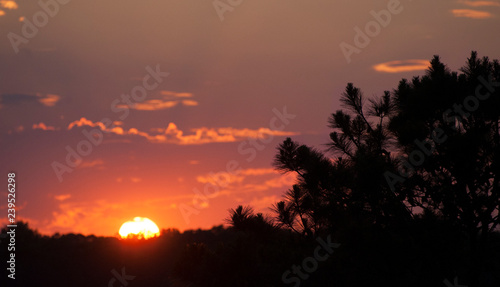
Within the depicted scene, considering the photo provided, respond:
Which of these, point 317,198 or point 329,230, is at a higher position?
point 317,198

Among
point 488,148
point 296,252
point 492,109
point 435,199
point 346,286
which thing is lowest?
point 346,286

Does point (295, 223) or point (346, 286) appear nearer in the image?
point (346, 286)

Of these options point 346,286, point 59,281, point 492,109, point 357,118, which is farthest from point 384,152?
point 59,281

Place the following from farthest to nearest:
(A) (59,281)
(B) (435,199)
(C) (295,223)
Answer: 1. (A) (59,281)
2. (C) (295,223)
3. (B) (435,199)

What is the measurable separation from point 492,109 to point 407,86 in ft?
8.17

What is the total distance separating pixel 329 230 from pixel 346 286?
4.40 feet

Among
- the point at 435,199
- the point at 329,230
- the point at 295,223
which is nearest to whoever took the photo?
the point at 435,199

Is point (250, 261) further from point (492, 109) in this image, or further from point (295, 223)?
point (492, 109)

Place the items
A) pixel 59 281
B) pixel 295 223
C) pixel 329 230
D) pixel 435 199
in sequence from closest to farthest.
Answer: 1. pixel 435 199
2. pixel 329 230
3. pixel 295 223
4. pixel 59 281

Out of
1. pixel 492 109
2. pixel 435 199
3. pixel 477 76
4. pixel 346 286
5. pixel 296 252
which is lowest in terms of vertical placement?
pixel 346 286

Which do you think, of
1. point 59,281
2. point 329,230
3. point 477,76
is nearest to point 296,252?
point 329,230

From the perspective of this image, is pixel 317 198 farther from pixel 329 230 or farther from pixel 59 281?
pixel 59 281

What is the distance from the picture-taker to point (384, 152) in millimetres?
12867

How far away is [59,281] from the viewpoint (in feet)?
79.8
